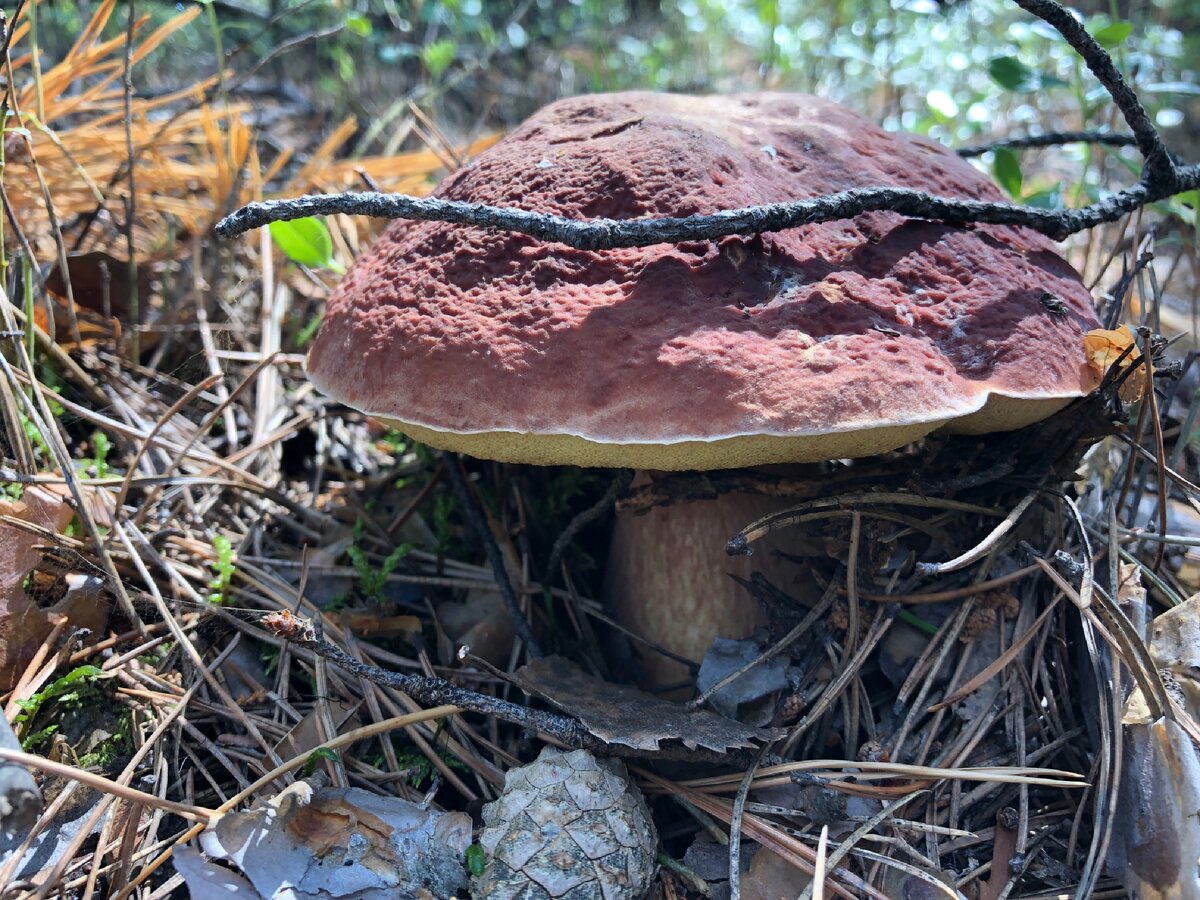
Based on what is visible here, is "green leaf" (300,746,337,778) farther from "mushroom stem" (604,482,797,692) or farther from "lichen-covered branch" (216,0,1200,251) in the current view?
"lichen-covered branch" (216,0,1200,251)

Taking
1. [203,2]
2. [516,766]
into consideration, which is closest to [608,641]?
[516,766]

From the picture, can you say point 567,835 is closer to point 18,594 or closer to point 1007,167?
point 18,594

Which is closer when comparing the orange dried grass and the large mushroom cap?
the large mushroom cap

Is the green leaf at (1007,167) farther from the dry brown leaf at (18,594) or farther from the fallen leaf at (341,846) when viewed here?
the dry brown leaf at (18,594)

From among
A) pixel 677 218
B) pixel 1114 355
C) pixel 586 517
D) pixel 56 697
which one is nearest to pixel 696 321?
pixel 677 218

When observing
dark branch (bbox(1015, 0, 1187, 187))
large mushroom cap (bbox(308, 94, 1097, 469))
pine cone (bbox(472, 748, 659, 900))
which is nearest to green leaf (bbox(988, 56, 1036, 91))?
dark branch (bbox(1015, 0, 1187, 187))

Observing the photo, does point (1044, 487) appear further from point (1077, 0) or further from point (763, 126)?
point (1077, 0)

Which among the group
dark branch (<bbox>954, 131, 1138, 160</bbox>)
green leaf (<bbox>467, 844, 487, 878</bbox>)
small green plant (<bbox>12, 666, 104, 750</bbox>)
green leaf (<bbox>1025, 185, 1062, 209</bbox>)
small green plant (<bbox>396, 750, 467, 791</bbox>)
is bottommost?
small green plant (<bbox>396, 750, 467, 791</bbox>)
